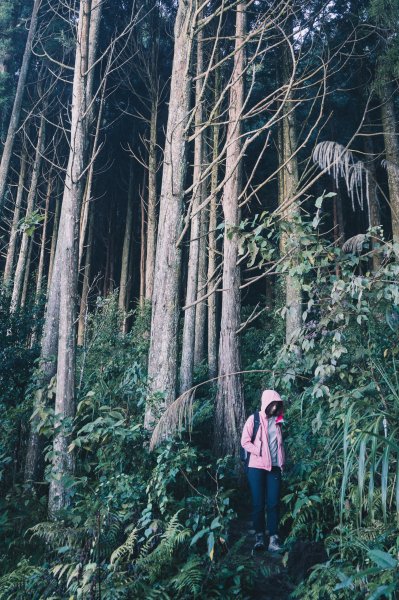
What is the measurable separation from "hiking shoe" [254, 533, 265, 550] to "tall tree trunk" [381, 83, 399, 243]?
6.89 m

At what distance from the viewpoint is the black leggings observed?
4855 millimetres

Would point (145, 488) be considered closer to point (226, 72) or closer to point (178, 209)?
point (178, 209)

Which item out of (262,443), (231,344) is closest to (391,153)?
(231,344)

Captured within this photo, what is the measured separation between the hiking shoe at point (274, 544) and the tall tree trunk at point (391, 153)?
6.87 meters

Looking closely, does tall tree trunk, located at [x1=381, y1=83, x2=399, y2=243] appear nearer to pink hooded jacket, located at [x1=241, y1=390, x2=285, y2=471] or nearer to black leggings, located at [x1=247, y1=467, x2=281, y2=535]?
pink hooded jacket, located at [x1=241, y1=390, x2=285, y2=471]

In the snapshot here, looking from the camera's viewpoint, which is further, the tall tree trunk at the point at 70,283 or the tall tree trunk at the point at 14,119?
the tall tree trunk at the point at 14,119

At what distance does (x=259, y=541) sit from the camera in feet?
15.6

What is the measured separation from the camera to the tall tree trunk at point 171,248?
17.2 ft

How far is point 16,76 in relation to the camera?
643 inches

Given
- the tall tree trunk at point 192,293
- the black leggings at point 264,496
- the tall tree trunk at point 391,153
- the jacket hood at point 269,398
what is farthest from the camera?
the tall tree trunk at point 192,293

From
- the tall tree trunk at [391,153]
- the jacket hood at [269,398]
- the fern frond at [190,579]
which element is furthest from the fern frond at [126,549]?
the tall tree trunk at [391,153]

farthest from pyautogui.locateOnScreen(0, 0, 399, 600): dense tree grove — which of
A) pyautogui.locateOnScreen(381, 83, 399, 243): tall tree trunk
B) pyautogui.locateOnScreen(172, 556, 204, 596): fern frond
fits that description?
pyautogui.locateOnScreen(381, 83, 399, 243): tall tree trunk

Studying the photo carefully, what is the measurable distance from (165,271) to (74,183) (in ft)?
5.14

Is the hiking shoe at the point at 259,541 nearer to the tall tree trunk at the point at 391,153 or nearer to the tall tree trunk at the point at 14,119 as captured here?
the tall tree trunk at the point at 391,153
